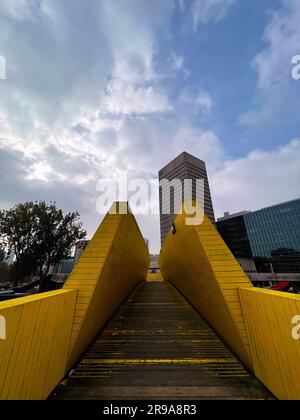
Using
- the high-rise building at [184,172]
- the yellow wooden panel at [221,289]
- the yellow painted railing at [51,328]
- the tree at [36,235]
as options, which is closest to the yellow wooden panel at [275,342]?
the yellow wooden panel at [221,289]

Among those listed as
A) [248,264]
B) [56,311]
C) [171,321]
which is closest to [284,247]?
[248,264]

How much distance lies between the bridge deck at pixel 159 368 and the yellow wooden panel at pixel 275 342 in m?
0.32

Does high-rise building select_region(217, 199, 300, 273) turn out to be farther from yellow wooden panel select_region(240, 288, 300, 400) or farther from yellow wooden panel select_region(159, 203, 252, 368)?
yellow wooden panel select_region(240, 288, 300, 400)

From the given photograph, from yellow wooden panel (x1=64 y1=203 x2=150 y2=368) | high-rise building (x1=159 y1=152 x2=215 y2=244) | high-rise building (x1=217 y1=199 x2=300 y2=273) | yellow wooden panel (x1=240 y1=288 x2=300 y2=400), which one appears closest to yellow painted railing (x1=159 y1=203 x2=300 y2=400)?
yellow wooden panel (x1=240 y1=288 x2=300 y2=400)

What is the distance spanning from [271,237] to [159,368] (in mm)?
70772

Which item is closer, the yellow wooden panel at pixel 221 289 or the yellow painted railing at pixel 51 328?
the yellow painted railing at pixel 51 328

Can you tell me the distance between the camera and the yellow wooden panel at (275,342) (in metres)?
2.09

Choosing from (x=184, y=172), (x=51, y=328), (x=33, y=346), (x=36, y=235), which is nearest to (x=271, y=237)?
(x=184, y=172)

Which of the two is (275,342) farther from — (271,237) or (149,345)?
(271,237)

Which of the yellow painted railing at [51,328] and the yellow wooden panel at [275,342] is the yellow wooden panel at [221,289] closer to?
the yellow wooden panel at [275,342]

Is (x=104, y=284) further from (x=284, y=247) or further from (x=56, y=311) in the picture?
(x=284, y=247)

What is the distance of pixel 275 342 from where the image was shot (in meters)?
2.36
